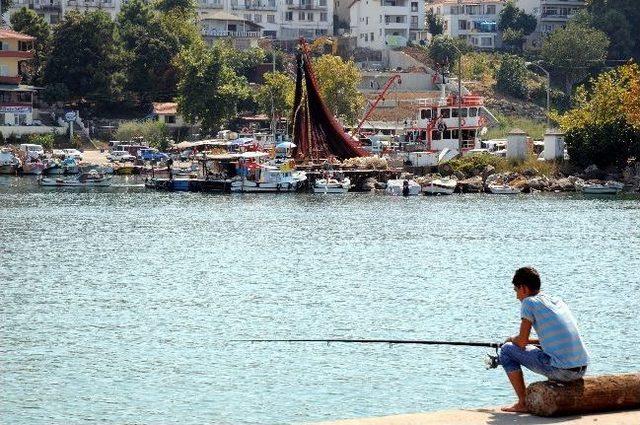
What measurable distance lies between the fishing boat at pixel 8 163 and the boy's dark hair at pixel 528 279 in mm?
85226

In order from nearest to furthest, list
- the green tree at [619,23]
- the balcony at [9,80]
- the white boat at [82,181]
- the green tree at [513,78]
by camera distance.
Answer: the white boat at [82,181] < the balcony at [9,80] < the green tree at [513,78] < the green tree at [619,23]

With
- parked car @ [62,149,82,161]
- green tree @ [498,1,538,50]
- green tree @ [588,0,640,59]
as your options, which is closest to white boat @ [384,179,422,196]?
parked car @ [62,149,82,161]

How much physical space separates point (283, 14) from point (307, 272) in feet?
315

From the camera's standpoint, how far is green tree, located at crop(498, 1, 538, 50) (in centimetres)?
13775

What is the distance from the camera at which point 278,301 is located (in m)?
41.5

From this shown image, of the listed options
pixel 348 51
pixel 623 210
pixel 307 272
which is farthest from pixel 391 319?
pixel 348 51

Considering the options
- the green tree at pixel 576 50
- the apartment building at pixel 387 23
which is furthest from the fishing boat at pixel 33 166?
the green tree at pixel 576 50

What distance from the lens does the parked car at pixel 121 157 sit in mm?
103875

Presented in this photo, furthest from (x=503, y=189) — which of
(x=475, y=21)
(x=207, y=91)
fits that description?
(x=475, y=21)

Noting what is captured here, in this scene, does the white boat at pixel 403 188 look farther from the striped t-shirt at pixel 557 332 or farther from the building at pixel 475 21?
the striped t-shirt at pixel 557 332

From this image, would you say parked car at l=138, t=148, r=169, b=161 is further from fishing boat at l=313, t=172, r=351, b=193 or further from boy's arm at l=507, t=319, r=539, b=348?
boy's arm at l=507, t=319, r=539, b=348

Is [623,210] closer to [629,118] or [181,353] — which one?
[629,118]

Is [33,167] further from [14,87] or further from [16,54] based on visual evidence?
[16,54]

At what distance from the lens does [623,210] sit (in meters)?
76.1
